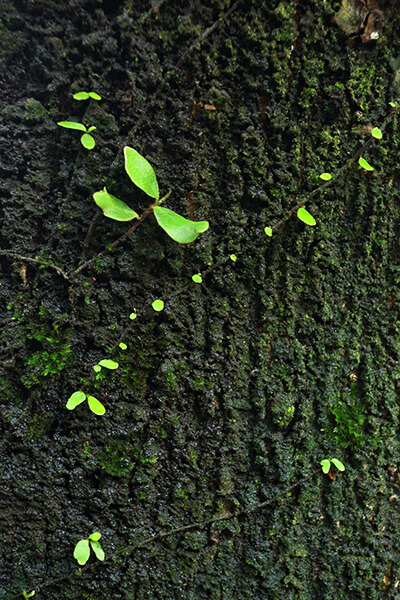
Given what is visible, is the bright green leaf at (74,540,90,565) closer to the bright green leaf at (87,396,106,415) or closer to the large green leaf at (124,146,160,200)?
the bright green leaf at (87,396,106,415)

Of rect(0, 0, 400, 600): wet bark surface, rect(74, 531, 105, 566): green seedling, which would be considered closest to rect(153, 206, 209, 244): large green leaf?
rect(0, 0, 400, 600): wet bark surface

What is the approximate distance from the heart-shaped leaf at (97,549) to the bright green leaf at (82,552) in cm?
2

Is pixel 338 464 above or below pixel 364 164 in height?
below

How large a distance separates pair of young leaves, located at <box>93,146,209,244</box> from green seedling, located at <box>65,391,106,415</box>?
54 cm

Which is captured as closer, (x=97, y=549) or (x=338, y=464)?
(x=97, y=549)

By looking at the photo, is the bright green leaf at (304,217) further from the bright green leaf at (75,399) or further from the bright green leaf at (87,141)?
the bright green leaf at (75,399)

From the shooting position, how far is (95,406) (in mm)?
1077

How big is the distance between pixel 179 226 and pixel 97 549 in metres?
0.99

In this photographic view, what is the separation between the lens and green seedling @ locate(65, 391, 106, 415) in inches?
41.8

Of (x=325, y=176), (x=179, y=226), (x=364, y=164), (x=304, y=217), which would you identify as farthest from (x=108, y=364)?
(x=364, y=164)

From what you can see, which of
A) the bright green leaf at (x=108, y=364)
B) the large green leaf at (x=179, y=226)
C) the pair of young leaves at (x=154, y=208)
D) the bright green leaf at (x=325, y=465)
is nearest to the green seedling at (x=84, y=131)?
the pair of young leaves at (x=154, y=208)

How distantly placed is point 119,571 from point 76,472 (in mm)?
325

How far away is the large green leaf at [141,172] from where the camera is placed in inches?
40.2

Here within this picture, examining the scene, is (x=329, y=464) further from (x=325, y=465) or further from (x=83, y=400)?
(x=83, y=400)
